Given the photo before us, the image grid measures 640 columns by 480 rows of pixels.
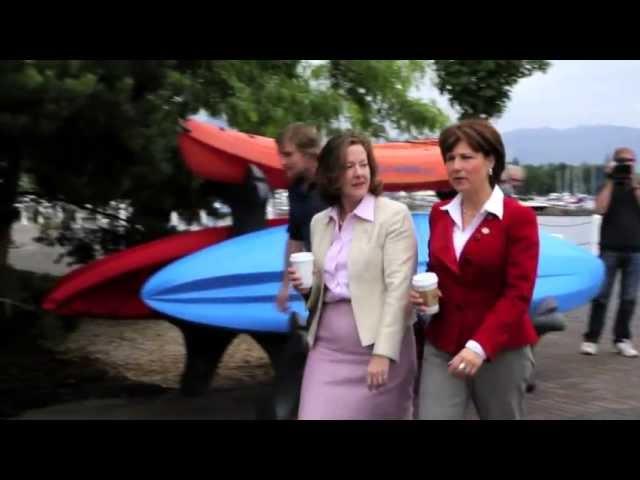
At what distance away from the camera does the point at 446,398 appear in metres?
3.10

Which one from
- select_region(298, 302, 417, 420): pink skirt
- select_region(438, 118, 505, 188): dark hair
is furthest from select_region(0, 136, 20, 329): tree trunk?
select_region(438, 118, 505, 188): dark hair

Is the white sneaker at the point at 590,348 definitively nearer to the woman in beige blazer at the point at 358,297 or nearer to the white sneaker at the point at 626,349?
the white sneaker at the point at 626,349

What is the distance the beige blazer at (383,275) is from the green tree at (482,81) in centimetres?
634

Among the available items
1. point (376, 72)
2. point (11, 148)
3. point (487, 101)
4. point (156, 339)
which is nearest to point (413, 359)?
point (11, 148)

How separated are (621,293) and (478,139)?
5.31m

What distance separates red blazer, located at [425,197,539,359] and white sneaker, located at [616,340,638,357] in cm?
507

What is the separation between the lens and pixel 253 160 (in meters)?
6.38

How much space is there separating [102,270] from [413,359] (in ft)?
11.7

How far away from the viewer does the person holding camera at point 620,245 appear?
775 centimetres

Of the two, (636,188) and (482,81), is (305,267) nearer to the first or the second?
(636,188)

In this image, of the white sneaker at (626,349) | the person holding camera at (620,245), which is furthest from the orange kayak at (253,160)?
the white sneaker at (626,349)

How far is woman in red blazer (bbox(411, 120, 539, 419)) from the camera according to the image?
296 centimetres

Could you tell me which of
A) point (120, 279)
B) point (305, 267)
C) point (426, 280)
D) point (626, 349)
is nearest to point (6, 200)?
point (120, 279)

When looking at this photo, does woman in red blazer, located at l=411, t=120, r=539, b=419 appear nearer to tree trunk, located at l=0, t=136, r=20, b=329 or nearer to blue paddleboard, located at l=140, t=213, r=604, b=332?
blue paddleboard, located at l=140, t=213, r=604, b=332
